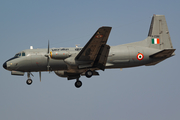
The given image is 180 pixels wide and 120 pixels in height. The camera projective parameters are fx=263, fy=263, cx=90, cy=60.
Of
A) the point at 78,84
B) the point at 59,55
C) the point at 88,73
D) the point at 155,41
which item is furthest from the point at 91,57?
the point at 155,41

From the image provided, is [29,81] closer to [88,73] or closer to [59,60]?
[59,60]

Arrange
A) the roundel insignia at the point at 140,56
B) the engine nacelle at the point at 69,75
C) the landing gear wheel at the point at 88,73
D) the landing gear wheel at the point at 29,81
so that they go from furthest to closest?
the engine nacelle at the point at 69,75 < the landing gear wheel at the point at 29,81 < the roundel insignia at the point at 140,56 < the landing gear wheel at the point at 88,73

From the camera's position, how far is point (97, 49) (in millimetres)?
24219

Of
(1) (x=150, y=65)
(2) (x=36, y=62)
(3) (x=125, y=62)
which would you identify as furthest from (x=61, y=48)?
(1) (x=150, y=65)

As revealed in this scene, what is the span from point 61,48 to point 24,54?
3.83m

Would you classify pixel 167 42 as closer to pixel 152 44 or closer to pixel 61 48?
pixel 152 44

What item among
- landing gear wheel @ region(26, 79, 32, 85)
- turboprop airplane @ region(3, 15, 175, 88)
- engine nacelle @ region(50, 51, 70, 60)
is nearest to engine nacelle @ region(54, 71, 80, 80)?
turboprop airplane @ region(3, 15, 175, 88)

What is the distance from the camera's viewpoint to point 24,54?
27.0m

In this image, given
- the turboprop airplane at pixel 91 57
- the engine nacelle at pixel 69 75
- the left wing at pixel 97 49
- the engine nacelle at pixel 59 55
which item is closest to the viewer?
the left wing at pixel 97 49

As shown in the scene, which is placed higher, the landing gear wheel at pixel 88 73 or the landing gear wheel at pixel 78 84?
the landing gear wheel at pixel 88 73

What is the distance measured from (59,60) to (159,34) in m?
11.3

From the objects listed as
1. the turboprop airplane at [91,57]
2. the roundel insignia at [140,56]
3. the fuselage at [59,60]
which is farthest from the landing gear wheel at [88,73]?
the roundel insignia at [140,56]

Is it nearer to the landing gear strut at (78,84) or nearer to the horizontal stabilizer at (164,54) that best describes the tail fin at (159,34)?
the horizontal stabilizer at (164,54)

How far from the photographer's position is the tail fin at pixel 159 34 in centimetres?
2855
